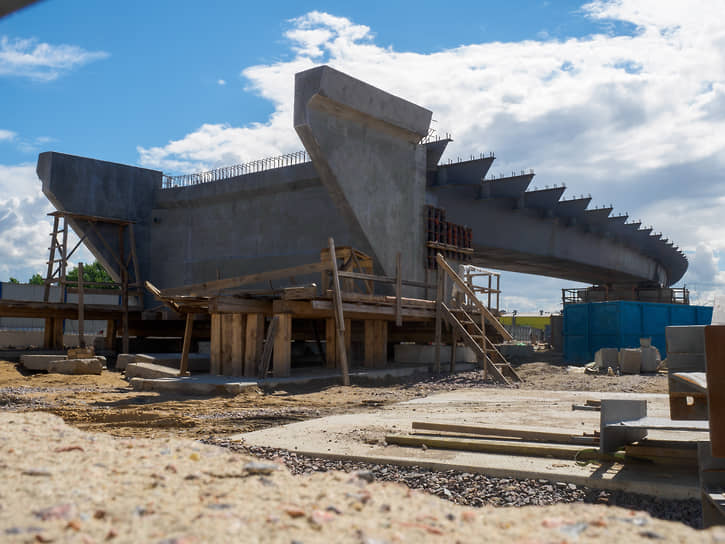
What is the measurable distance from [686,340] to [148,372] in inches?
468

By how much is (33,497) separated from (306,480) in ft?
5.50

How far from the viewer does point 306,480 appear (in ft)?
14.0

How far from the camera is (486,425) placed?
7465 mm

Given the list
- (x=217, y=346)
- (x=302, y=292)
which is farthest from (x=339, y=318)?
(x=217, y=346)

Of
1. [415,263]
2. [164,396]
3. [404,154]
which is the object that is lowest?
[164,396]

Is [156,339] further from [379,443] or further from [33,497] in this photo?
[33,497]

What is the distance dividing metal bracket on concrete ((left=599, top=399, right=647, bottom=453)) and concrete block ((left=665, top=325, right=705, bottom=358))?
312 centimetres

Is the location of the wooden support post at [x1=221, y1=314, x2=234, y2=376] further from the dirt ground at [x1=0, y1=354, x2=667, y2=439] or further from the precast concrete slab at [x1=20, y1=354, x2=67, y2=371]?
the precast concrete slab at [x1=20, y1=354, x2=67, y2=371]

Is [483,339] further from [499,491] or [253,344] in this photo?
[499,491]

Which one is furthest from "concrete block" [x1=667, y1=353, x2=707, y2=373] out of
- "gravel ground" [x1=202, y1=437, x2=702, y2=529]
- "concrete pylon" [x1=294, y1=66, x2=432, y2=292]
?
"concrete pylon" [x1=294, y1=66, x2=432, y2=292]

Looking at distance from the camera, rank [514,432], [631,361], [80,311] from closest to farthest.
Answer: [514,432]
[631,361]
[80,311]

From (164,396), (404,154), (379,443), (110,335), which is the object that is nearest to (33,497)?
(379,443)

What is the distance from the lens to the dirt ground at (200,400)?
8.67 metres

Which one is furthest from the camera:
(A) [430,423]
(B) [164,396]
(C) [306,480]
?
(B) [164,396]
